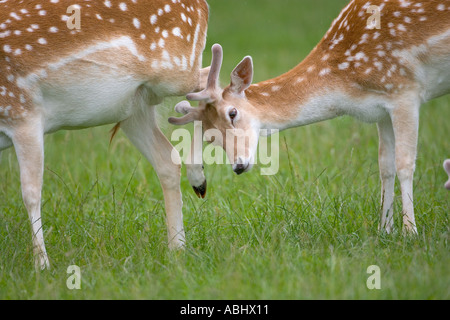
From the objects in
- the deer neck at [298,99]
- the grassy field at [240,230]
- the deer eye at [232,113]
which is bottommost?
the grassy field at [240,230]

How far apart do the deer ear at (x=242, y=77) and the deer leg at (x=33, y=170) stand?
4.40 ft

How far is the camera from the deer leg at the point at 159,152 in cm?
533

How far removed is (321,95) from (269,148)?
7.58 ft

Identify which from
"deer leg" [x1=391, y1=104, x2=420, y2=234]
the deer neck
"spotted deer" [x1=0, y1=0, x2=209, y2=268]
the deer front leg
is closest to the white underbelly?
"spotted deer" [x1=0, y1=0, x2=209, y2=268]

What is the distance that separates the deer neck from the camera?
5145 millimetres

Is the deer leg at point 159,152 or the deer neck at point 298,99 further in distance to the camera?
the deer leg at point 159,152

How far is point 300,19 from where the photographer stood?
1527cm

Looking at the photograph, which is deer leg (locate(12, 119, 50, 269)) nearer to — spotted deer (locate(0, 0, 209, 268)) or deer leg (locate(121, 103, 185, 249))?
spotted deer (locate(0, 0, 209, 268))

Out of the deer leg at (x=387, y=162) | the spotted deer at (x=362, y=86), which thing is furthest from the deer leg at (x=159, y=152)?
the deer leg at (x=387, y=162)

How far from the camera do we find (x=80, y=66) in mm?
4688

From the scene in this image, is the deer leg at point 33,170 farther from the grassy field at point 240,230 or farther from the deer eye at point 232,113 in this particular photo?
the deer eye at point 232,113

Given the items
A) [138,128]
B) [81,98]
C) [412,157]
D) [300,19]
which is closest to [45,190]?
[138,128]

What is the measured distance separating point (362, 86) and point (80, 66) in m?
1.90

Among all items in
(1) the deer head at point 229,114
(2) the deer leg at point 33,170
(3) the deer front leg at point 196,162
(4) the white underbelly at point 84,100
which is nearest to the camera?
(2) the deer leg at point 33,170
